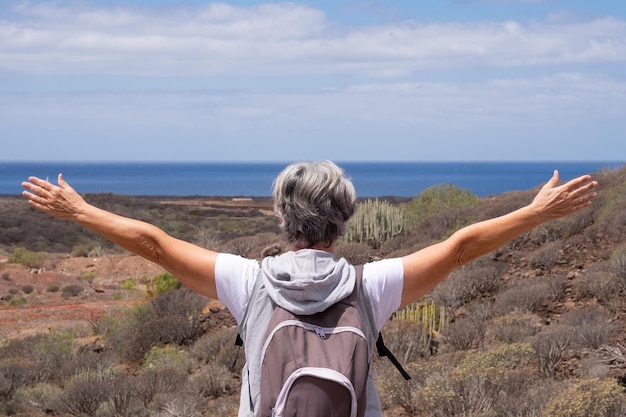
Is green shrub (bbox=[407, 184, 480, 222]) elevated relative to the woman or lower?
lower

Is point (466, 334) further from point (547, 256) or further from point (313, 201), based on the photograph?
point (313, 201)

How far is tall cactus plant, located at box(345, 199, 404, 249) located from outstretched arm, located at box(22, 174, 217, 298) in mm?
17339

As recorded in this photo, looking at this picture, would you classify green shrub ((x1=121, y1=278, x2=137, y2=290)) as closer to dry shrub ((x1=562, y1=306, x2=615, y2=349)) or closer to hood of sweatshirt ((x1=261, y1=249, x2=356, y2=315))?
dry shrub ((x1=562, y1=306, x2=615, y2=349))

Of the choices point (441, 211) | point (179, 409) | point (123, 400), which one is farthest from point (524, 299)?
point (441, 211)

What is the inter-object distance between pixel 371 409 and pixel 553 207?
3.21ft

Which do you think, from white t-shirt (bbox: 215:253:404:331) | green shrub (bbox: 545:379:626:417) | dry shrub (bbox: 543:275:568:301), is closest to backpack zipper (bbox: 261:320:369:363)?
white t-shirt (bbox: 215:253:404:331)

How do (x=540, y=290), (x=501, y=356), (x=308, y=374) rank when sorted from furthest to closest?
(x=540, y=290), (x=501, y=356), (x=308, y=374)

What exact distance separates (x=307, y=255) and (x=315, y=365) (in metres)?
0.36

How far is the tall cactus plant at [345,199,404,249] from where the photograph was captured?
20375 millimetres

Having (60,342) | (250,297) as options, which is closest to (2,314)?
(60,342)

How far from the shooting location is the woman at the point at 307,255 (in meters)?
2.51

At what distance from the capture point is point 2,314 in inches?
789

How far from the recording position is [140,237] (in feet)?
9.31

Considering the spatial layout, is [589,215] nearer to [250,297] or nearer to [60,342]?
[60,342]
